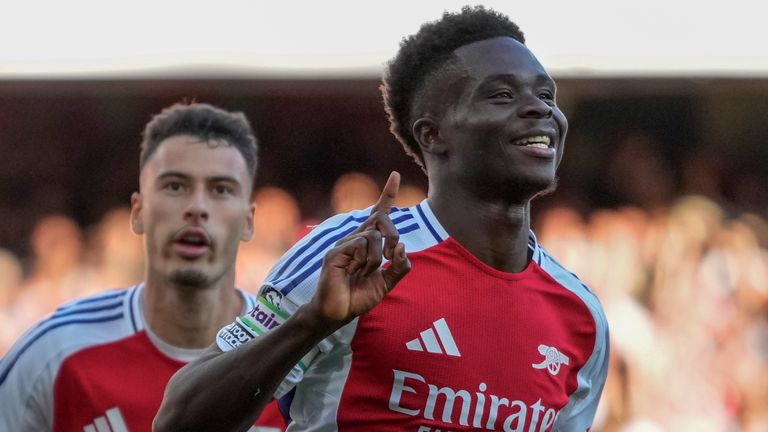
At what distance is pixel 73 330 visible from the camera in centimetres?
525

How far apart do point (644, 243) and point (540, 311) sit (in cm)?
647

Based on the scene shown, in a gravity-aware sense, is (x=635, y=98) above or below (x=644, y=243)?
above

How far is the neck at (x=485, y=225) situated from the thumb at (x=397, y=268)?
0.70 metres

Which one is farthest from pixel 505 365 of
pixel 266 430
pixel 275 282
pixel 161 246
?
pixel 161 246

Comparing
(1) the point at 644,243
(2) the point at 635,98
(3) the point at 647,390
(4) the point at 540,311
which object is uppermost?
(4) the point at 540,311

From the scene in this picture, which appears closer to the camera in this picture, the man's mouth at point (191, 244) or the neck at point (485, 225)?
the neck at point (485, 225)

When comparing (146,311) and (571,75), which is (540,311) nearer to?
(146,311)

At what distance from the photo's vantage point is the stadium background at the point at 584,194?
31.7ft

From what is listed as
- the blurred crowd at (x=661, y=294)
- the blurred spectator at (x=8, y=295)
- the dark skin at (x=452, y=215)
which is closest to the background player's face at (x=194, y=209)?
the dark skin at (x=452, y=215)

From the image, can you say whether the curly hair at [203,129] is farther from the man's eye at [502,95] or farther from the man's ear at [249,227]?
the man's eye at [502,95]

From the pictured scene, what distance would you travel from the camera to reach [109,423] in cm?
504

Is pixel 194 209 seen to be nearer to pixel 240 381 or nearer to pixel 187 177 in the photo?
pixel 187 177

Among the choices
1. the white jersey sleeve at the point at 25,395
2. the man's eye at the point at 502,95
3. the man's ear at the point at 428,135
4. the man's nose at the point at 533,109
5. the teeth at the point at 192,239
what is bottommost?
the white jersey sleeve at the point at 25,395

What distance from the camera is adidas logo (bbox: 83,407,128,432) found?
16.4 feet
